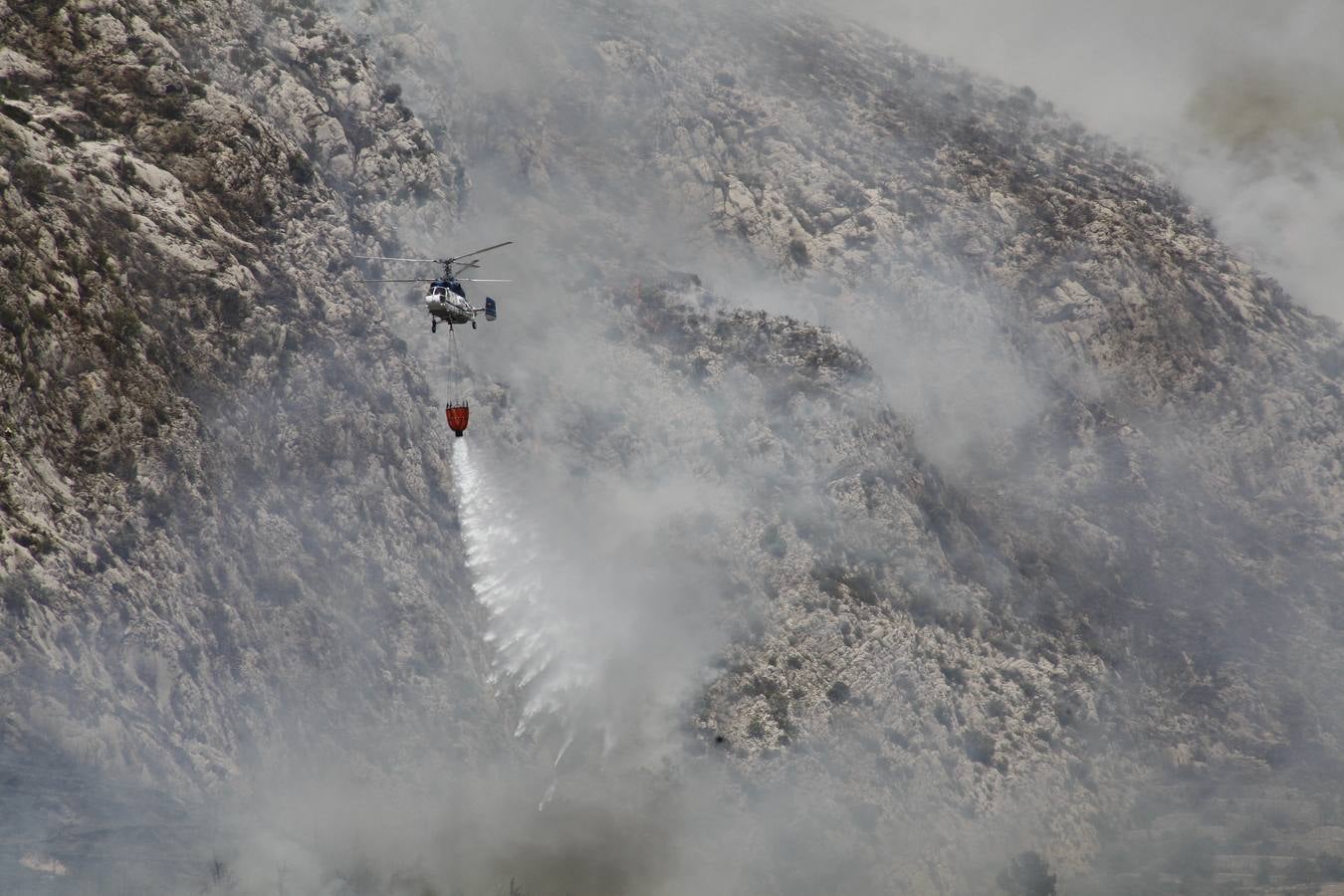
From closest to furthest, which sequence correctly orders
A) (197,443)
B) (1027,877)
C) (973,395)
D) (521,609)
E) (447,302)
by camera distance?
(197,443) → (447,302) → (1027,877) → (521,609) → (973,395)

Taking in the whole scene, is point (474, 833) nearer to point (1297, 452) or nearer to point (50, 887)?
point (50, 887)

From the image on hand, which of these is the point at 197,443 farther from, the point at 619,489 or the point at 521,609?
the point at 619,489

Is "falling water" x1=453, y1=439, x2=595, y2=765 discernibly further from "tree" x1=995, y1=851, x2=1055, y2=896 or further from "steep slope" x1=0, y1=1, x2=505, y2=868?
"tree" x1=995, y1=851, x2=1055, y2=896

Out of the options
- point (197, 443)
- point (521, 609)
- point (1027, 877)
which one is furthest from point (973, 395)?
point (197, 443)

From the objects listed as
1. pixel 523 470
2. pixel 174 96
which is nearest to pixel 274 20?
pixel 174 96

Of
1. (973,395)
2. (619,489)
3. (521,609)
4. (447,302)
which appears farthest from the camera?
(973,395)

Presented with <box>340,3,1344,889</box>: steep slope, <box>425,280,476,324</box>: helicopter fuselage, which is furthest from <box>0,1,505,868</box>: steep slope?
<box>340,3,1344,889</box>: steep slope

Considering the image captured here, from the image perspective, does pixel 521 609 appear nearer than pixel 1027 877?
No
